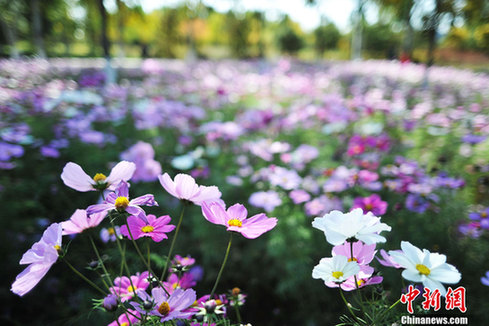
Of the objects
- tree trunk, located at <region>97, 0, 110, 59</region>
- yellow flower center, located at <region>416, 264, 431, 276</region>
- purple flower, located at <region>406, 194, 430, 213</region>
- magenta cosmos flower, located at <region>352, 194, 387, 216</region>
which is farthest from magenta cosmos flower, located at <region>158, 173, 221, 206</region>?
tree trunk, located at <region>97, 0, 110, 59</region>

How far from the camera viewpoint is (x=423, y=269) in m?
0.46

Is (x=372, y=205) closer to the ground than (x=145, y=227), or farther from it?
closer to the ground

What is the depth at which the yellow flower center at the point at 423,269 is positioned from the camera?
454mm

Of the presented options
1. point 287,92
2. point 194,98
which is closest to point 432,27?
point 287,92

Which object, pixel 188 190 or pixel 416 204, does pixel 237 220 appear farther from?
pixel 416 204

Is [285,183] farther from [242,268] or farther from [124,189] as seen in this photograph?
[124,189]

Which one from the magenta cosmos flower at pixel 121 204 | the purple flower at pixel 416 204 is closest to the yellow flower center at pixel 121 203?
the magenta cosmos flower at pixel 121 204

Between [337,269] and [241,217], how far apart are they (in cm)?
19

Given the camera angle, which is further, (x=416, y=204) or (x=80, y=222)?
(x=416, y=204)

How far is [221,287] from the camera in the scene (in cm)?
179

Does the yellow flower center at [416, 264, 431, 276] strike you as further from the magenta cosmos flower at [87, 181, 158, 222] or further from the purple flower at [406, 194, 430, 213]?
the purple flower at [406, 194, 430, 213]

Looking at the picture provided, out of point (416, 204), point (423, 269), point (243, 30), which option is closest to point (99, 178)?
point (423, 269)

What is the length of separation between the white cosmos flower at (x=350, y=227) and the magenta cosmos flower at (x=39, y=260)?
16.0 inches

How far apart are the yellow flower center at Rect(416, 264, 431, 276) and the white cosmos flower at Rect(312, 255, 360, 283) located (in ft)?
0.34
